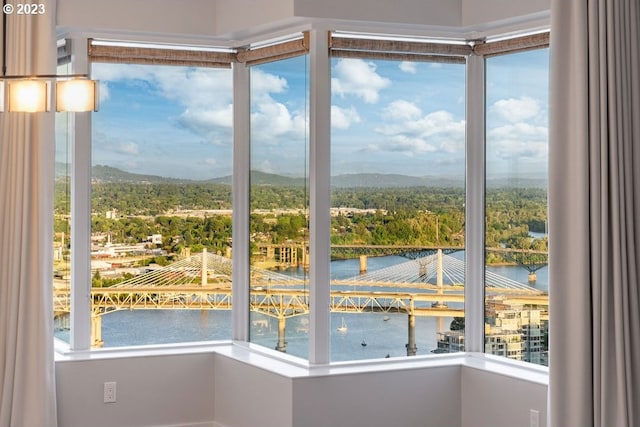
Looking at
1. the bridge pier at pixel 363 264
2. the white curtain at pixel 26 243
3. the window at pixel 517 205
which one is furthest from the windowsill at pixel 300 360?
the bridge pier at pixel 363 264

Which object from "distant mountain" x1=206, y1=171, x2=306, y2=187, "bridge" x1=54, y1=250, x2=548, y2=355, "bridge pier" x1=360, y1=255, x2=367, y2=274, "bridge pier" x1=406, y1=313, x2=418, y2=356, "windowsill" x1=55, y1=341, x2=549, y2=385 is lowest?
"windowsill" x1=55, y1=341, x2=549, y2=385

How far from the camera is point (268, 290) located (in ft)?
16.5

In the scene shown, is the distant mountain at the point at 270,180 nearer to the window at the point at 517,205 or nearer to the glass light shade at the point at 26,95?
the window at the point at 517,205

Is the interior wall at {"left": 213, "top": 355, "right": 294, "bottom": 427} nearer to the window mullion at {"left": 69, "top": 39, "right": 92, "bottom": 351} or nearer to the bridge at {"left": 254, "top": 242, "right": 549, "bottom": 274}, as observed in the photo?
the bridge at {"left": 254, "top": 242, "right": 549, "bottom": 274}

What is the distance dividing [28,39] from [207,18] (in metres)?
1.03

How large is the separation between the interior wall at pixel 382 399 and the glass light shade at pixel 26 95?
200 cm

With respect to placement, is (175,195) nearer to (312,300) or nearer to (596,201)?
(312,300)

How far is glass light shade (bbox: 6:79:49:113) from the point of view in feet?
10.5

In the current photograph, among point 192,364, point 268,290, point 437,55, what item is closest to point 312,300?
point 268,290

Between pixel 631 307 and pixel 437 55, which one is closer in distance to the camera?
pixel 631 307

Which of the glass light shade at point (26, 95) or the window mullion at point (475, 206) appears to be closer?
the glass light shade at point (26, 95)

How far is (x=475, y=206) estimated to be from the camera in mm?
4934

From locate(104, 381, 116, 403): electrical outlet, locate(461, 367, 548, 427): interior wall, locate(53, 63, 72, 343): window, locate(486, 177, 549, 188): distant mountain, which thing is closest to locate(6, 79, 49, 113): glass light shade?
locate(53, 63, 72, 343): window

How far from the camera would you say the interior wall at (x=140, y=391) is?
187 inches
